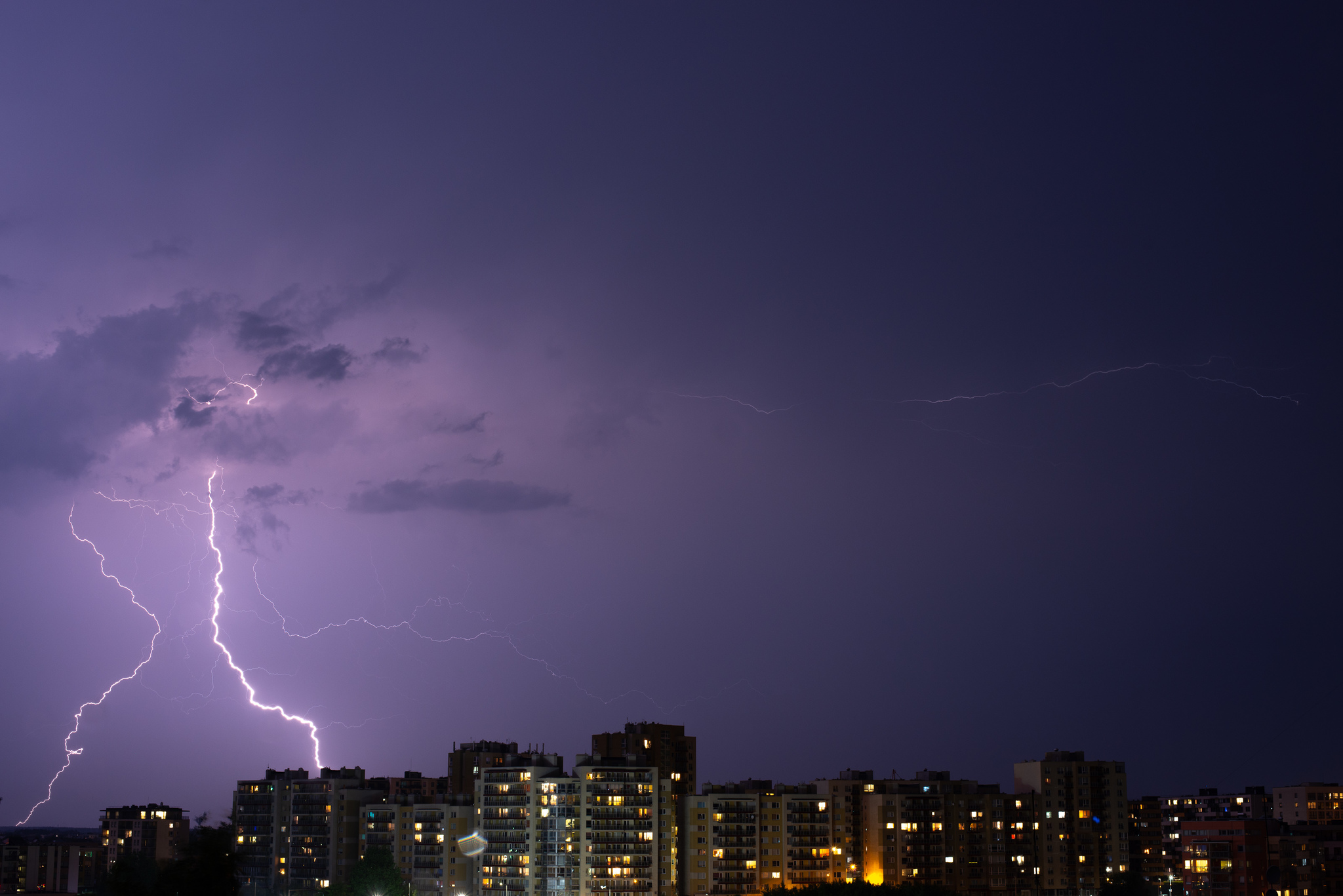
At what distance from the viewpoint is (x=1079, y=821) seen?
8831 cm

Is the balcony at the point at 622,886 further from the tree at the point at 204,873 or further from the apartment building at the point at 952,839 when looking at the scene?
the tree at the point at 204,873

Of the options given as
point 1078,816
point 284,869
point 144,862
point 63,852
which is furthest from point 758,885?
point 63,852

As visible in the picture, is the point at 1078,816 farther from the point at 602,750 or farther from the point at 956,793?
the point at 602,750

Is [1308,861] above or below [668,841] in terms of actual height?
below

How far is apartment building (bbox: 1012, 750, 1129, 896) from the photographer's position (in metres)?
86.9

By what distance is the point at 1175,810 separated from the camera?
11119 cm

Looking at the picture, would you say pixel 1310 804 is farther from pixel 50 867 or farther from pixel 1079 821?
pixel 50 867

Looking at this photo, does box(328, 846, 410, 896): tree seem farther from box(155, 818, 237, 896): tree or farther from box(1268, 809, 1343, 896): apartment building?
box(1268, 809, 1343, 896): apartment building

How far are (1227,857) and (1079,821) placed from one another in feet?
39.7

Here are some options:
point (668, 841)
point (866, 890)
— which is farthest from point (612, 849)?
point (866, 890)

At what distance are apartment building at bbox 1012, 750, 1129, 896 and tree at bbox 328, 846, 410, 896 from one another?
40.4m

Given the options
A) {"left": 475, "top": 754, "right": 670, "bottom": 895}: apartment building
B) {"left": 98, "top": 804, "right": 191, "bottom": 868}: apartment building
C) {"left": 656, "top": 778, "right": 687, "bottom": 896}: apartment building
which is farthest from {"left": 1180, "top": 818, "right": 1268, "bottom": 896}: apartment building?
{"left": 98, "top": 804, "right": 191, "bottom": 868}: apartment building

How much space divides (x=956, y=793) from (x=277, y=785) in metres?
44.8

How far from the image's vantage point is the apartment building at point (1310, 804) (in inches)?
3607
